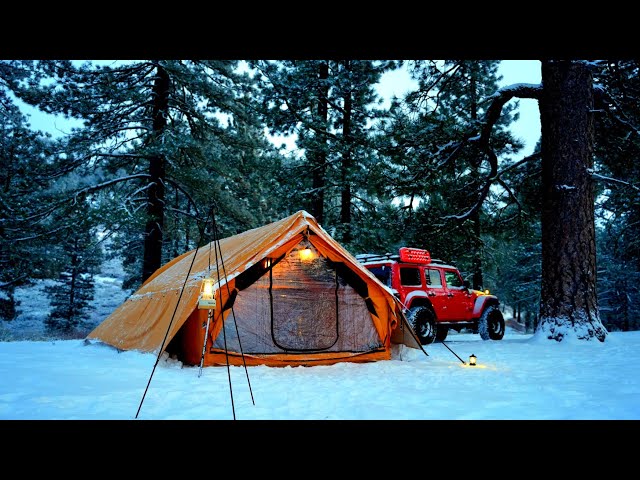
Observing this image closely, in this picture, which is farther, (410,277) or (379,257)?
(379,257)

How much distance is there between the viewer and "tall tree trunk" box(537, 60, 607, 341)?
28.5 feet

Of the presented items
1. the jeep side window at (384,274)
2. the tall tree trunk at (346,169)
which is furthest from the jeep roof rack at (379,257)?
the tall tree trunk at (346,169)

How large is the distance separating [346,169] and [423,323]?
6.26m

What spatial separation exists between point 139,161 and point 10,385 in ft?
36.3

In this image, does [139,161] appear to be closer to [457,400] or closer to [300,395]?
[300,395]

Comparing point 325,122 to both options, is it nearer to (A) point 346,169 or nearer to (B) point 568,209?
(A) point 346,169

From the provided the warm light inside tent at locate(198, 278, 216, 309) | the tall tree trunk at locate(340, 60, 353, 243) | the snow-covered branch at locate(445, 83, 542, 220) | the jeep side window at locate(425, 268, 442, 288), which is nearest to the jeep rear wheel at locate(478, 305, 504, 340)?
the jeep side window at locate(425, 268, 442, 288)

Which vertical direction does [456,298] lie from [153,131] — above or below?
below

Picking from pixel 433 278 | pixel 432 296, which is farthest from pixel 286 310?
pixel 433 278

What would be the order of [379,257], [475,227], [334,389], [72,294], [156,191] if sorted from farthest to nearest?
[72,294], [475,227], [156,191], [379,257], [334,389]

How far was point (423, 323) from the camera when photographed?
10.2 m

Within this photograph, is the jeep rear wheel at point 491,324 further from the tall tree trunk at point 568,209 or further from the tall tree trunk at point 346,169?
the tall tree trunk at point 346,169

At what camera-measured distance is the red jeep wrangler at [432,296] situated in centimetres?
1007

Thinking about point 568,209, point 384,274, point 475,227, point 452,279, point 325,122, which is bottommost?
point 452,279
